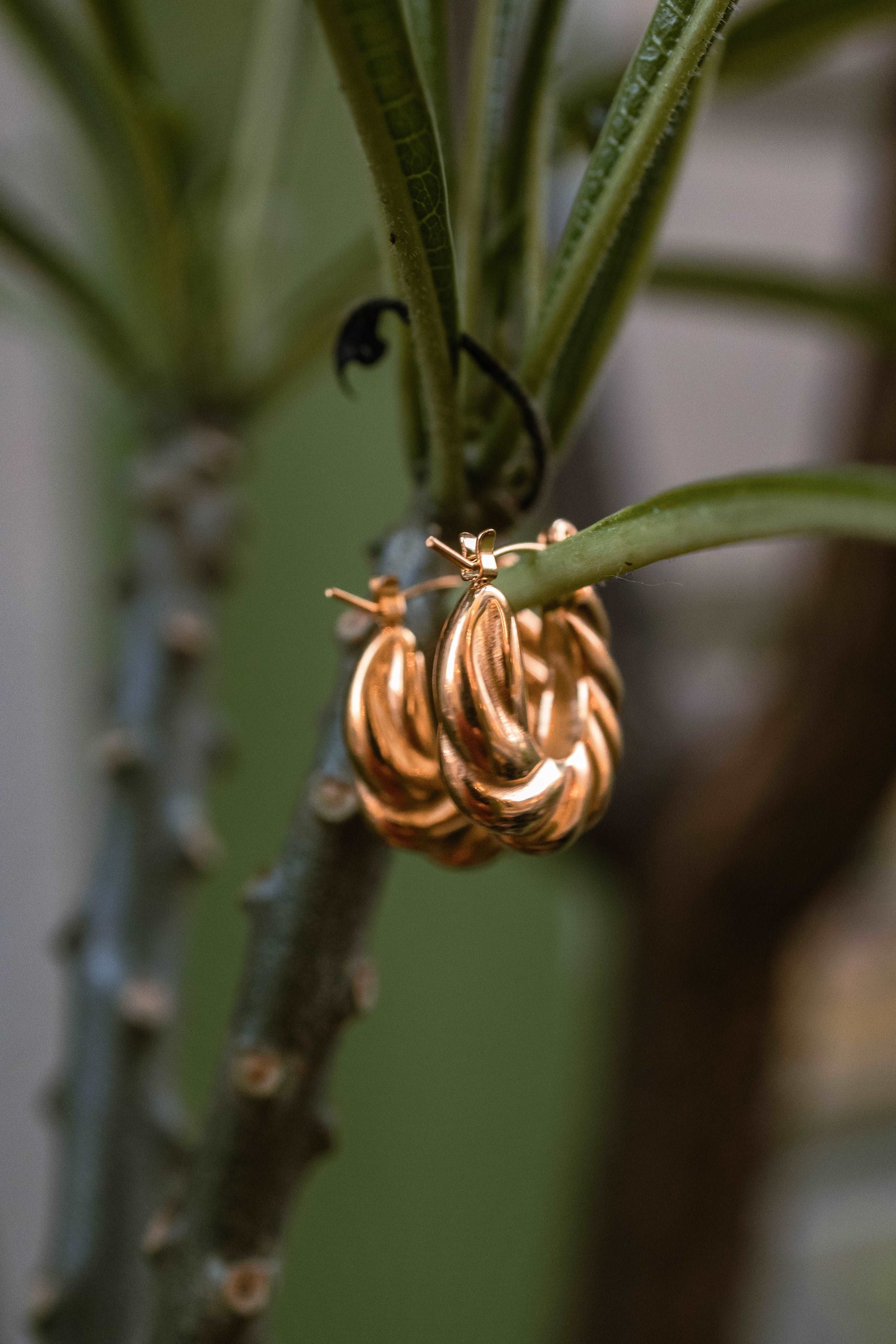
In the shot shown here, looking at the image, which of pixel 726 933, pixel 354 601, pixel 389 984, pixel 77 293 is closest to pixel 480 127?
pixel 354 601

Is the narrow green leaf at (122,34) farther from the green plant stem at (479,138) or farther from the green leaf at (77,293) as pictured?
the green plant stem at (479,138)

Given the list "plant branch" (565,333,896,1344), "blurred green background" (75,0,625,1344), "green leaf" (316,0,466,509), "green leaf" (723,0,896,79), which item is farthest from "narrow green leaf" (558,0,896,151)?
"blurred green background" (75,0,625,1344)

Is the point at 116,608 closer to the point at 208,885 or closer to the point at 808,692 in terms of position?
the point at 808,692

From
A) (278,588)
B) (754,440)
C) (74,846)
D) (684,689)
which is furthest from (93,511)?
(754,440)

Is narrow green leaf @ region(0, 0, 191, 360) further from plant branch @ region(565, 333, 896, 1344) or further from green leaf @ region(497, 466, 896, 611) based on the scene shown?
plant branch @ region(565, 333, 896, 1344)

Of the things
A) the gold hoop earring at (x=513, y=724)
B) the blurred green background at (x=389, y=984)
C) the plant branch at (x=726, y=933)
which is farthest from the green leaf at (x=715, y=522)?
the blurred green background at (x=389, y=984)

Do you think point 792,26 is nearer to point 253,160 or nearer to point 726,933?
point 253,160
